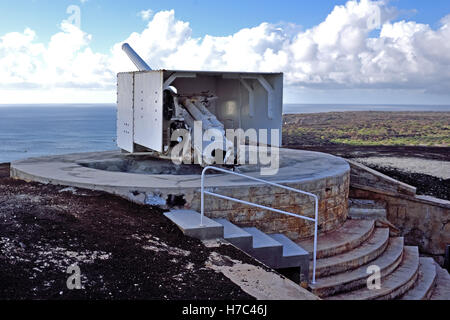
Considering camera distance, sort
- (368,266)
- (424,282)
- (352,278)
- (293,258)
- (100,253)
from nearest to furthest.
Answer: (100,253)
(293,258)
(352,278)
(368,266)
(424,282)

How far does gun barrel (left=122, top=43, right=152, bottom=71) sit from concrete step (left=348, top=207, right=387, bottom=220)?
6.06m

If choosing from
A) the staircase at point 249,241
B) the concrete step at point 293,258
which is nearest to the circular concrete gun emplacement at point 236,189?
the staircase at point 249,241

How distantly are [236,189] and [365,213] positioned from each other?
4290mm

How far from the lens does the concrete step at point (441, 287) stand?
29.8 ft

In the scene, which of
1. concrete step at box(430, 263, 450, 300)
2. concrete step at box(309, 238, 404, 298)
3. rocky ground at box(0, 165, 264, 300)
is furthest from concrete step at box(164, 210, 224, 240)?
concrete step at box(430, 263, 450, 300)

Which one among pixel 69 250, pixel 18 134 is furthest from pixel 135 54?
pixel 18 134

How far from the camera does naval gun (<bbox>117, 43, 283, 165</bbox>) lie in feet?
32.8

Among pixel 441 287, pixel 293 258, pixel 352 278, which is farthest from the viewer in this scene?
pixel 441 287

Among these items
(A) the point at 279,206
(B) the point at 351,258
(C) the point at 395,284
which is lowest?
(C) the point at 395,284

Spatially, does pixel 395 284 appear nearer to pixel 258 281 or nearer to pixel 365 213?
pixel 365 213

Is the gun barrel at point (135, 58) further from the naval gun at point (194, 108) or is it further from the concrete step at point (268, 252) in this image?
the concrete step at point (268, 252)

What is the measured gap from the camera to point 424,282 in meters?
9.23

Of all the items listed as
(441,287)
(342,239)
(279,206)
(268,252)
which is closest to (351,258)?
(342,239)
